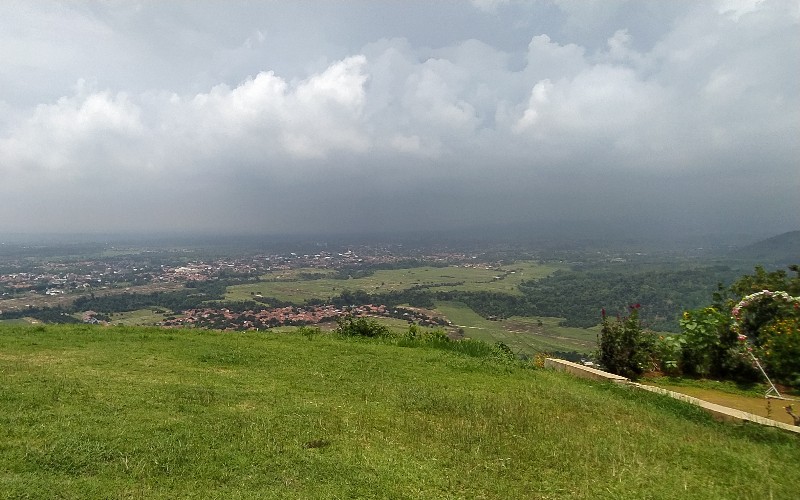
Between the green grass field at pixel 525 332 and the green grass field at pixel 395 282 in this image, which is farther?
the green grass field at pixel 395 282

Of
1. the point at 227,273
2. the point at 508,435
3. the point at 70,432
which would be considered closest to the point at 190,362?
the point at 70,432

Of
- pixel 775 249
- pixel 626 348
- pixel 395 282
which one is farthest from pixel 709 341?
pixel 775 249

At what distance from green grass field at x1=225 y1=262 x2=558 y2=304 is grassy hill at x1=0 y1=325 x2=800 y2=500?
1615 inches

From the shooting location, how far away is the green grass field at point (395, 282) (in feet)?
181

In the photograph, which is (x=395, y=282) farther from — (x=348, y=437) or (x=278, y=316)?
(x=348, y=437)

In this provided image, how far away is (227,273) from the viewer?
72.9 metres

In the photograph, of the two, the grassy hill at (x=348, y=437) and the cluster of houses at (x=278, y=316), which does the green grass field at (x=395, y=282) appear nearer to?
the cluster of houses at (x=278, y=316)

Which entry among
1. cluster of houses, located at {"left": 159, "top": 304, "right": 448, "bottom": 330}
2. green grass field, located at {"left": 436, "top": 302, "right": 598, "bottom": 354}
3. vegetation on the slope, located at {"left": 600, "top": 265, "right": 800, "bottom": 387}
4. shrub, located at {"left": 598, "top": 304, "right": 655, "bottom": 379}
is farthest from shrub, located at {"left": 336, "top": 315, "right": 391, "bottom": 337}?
cluster of houses, located at {"left": 159, "top": 304, "right": 448, "bottom": 330}

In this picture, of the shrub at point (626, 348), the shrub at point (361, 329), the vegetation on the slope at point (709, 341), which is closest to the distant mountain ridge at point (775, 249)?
the vegetation on the slope at point (709, 341)

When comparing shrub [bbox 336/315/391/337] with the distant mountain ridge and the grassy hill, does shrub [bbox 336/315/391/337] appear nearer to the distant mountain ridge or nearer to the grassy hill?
the grassy hill

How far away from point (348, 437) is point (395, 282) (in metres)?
A: 61.4

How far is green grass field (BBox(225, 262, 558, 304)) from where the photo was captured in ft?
181

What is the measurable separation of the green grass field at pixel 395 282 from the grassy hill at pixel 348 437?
4103 centimetres

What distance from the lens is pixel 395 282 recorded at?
220ft
